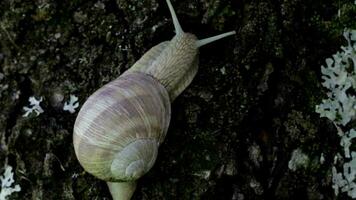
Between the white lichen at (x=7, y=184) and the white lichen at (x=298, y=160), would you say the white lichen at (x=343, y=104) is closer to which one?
the white lichen at (x=298, y=160)

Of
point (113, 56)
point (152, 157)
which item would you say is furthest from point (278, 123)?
point (113, 56)

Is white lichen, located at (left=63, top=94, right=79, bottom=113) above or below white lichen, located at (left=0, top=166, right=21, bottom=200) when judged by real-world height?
above

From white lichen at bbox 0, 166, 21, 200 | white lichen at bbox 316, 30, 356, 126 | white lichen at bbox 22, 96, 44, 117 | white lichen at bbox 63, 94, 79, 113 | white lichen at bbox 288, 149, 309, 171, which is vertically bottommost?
white lichen at bbox 0, 166, 21, 200

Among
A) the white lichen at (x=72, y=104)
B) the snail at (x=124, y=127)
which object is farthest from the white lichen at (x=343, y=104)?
the white lichen at (x=72, y=104)

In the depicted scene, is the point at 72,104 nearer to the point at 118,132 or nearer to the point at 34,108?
the point at 34,108

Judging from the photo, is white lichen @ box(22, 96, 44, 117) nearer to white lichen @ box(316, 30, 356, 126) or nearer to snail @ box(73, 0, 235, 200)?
snail @ box(73, 0, 235, 200)

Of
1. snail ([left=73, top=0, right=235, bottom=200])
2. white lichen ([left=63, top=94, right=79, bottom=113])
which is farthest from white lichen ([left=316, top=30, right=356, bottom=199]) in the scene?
white lichen ([left=63, top=94, right=79, bottom=113])

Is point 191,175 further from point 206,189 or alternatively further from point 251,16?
point 251,16

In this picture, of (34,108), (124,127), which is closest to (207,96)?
(124,127)
